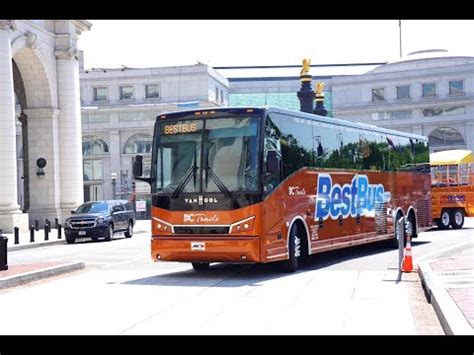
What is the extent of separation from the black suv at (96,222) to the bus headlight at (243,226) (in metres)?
17.2

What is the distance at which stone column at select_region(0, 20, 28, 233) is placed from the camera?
38344mm

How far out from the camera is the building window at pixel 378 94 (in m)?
93.6

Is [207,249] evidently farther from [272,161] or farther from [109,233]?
[109,233]

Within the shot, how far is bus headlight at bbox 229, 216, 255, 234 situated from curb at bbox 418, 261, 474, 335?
3.45 metres

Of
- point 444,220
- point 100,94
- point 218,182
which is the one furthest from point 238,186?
point 100,94

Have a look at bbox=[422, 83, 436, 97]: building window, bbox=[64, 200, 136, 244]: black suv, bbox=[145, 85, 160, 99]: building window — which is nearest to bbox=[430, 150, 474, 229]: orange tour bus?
bbox=[64, 200, 136, 244]: black suv

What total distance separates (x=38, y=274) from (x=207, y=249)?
3731 mm

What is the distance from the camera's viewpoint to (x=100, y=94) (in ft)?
299

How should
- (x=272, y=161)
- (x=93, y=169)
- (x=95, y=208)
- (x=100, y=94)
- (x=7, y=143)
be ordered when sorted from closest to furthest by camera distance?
(x=272, y=161) < (x=95, y=208) < (x=7, y=143) < (x=93, y=169) < (x=100, y=94)

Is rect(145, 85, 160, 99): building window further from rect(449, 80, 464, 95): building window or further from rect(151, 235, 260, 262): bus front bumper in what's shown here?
rect(151, 235, 260, 262): bus front bumper

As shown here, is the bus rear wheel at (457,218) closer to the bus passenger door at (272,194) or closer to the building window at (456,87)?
the bus passenger door at (272,194)

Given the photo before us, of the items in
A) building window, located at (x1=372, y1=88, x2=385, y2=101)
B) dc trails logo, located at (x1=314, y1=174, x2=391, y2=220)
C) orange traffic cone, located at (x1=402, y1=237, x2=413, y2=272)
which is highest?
building window, located at (x1=372, y1=88, x2=385, y2=101)

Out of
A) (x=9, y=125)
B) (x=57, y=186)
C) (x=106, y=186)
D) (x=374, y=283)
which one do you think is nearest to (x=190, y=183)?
(x=374, y=283)

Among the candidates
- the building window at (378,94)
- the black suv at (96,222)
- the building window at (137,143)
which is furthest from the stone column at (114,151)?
the black suv at (96,222)
